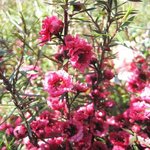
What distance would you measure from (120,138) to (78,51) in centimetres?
57

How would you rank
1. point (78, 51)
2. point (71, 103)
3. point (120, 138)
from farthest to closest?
1. point (120, 138)
2. point (71, 103)
3. point (78, 51)

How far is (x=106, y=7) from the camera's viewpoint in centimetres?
164

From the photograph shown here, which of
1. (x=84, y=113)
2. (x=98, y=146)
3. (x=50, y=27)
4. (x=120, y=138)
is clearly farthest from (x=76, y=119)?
(x=50, y=27)

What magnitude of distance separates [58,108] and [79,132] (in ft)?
0.52

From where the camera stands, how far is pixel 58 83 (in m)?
1.50

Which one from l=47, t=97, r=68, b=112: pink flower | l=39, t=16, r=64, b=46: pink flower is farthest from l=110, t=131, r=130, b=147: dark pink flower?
l=39, t=16, r=64, b=46: pink flower

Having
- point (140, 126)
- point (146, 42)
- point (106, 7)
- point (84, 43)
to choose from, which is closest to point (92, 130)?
point (140, 126)

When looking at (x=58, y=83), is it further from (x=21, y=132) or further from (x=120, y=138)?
(x=120, y=138)

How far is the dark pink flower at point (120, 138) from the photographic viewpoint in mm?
1722

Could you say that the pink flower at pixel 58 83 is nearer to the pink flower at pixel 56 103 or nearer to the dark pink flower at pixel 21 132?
the pink flower at pixel 56 103

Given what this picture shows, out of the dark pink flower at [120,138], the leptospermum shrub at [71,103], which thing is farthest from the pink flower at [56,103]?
the dark pink flower at [120,138]

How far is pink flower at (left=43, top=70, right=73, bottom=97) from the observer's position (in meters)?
1.45

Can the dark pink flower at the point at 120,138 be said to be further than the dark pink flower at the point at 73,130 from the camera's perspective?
Yes

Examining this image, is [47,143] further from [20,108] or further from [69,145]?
[20,108]
